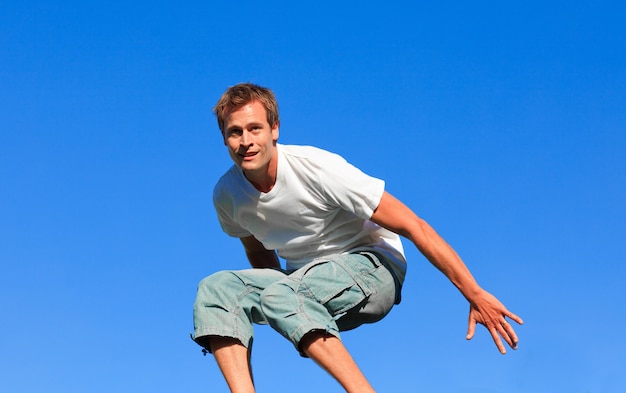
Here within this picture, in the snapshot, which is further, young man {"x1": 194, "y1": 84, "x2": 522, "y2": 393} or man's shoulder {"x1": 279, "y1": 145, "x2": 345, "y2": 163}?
man's shoulder {"x1": 279, "y1": 145, "x2": 345, "y2": 163}

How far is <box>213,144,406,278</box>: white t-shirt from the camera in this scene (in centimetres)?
639

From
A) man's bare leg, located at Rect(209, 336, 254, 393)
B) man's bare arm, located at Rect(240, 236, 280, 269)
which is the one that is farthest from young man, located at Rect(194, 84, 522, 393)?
man's bare arm, located at Rect(240, 236, 280, 269)

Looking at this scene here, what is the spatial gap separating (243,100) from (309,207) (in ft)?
2.83

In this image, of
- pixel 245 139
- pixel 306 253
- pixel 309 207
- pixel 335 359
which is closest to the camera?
pixel 335 359

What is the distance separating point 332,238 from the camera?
6.72 meters

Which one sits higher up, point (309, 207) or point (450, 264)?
point (309, 207)

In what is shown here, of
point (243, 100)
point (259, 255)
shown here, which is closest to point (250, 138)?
point (243, 100)

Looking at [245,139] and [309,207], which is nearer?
[245,139]

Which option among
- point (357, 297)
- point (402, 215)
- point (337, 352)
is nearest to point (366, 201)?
point (402, 215)

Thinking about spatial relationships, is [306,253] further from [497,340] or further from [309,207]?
[497,340]

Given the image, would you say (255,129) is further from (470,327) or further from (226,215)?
(470,327)

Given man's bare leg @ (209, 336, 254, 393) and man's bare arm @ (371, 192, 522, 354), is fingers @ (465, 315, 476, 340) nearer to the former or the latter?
man's bare arm @ (371, 192, 522, 354)

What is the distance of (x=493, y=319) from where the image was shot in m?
6.04

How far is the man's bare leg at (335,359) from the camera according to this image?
572cm
